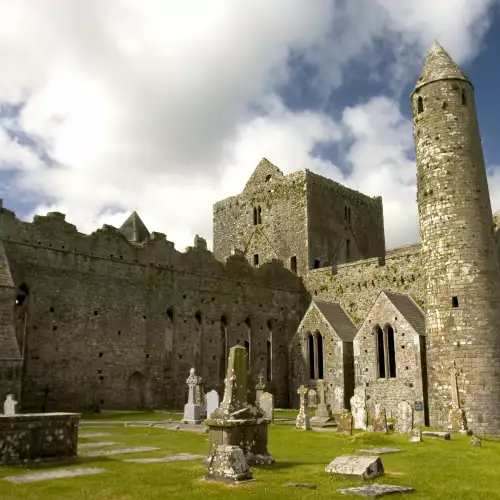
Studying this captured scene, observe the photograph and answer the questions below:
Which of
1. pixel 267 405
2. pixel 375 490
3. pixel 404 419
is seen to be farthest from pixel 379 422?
pixel 375 490

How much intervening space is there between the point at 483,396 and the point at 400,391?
4.69m

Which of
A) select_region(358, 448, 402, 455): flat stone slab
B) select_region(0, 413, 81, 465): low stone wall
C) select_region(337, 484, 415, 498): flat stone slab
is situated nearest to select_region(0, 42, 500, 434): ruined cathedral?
select_region(358, 448, 402, 455): flat stone slab

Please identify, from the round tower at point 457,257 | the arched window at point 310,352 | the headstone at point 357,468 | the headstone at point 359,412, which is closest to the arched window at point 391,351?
the round tower at point 457,257

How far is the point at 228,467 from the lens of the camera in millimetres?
8570

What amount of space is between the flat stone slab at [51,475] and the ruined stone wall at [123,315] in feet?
46.4

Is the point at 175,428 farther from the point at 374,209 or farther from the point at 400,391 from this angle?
the point at 374,209

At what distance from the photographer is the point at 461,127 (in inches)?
892

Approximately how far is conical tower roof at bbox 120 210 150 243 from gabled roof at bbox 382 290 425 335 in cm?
1630

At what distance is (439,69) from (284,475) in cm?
2002

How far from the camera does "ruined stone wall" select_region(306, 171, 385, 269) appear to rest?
1441 inches

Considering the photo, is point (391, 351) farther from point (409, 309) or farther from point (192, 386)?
point (192, 386)

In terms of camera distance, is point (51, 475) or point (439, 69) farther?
point (439, 69)

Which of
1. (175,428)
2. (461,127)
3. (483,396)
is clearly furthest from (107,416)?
(461,127)

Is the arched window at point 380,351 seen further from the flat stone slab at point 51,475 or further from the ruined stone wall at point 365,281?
the flat stone slab at point 51,475
